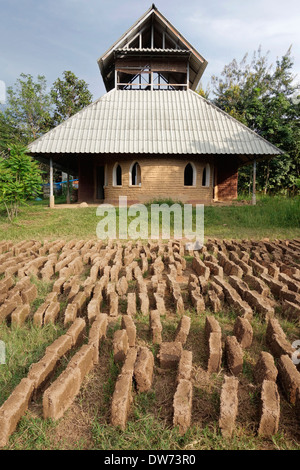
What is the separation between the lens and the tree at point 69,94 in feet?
→ 106

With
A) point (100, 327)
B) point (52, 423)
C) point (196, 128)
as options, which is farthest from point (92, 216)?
point (52, 423)

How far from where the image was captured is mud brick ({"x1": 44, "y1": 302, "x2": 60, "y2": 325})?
3129 mm

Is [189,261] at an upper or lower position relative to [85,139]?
lower

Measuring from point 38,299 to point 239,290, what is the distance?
243cm

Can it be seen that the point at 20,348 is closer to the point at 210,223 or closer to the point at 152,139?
the point at 210,223

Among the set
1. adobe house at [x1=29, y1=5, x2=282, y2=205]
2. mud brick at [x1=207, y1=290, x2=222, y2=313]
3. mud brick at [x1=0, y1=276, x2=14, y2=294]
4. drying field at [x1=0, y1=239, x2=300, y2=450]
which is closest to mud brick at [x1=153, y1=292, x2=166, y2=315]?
drying field at [x1=0, y1=239, x2=300, y2=450]

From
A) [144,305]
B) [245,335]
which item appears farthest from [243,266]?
[245,335]

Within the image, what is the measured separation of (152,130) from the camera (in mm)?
15789

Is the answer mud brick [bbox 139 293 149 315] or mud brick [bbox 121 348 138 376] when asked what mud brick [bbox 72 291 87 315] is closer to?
mud brick [bbox 139 293 149 315]

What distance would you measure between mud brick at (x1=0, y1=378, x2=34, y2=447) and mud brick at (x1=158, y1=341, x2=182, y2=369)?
92cm

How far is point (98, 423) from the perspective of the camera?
187cm

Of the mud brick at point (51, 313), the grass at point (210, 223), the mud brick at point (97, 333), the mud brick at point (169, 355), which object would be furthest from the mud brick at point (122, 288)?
the grass at point (210, 223)
